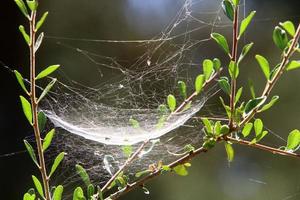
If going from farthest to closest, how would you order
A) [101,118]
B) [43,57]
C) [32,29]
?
[43,57] < [101,118] < [32,29]

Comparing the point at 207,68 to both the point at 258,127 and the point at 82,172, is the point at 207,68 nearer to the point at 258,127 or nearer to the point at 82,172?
the point at 258,127

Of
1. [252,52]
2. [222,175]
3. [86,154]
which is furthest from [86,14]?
[86,154]

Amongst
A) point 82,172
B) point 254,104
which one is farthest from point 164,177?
point 254,104

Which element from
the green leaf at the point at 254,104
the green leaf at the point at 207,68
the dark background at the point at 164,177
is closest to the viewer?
the green leaf at the point at 254,104

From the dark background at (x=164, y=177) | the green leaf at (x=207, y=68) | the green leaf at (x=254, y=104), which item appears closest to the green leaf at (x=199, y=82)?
the green leaf at (x=207, y=68)

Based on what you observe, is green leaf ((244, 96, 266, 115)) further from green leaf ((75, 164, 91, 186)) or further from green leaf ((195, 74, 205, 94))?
green leaf ((75, 164, 91, 186))

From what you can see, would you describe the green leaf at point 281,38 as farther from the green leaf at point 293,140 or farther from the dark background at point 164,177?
the dark background at point 164,177

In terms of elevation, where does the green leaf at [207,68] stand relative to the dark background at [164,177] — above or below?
above

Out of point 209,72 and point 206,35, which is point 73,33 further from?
point 209,72
